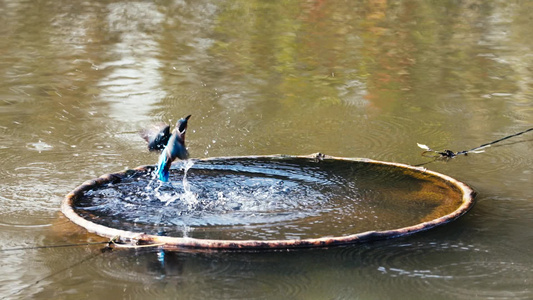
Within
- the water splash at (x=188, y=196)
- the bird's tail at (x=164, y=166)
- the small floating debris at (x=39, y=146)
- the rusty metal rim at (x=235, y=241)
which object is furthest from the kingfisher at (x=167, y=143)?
the small floating debris at (x=39, y=146)

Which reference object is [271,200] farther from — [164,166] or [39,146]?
[39,146]

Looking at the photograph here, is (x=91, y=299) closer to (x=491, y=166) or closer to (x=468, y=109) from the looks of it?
(x=491, y=166)

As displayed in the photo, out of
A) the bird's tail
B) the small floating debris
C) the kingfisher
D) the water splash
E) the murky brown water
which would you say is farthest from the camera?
the small floating debris

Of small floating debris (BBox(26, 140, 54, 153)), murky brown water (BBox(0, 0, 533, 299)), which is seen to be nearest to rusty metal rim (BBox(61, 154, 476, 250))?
murky brown water (BBox(0, 0, 533, 299))

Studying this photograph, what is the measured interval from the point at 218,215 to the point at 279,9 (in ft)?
30.9

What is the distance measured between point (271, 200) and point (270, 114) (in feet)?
8.53

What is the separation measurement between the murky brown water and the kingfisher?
50cm

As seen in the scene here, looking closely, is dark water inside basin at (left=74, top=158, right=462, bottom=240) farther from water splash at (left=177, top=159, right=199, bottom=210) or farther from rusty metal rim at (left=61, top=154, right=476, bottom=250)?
rusty metal rim at (left=61, top=154, right=476, bottom=250)

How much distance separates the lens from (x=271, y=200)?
464 cm

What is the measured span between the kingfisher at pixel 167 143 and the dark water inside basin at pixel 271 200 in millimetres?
312

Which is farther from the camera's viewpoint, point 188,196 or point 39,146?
point 39,146

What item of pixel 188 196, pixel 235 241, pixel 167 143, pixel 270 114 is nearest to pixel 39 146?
pixel 188 196

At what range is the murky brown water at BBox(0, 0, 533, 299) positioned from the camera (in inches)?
149

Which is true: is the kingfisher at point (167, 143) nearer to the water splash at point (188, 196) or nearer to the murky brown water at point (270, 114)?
the water splash at point (188, 196)
